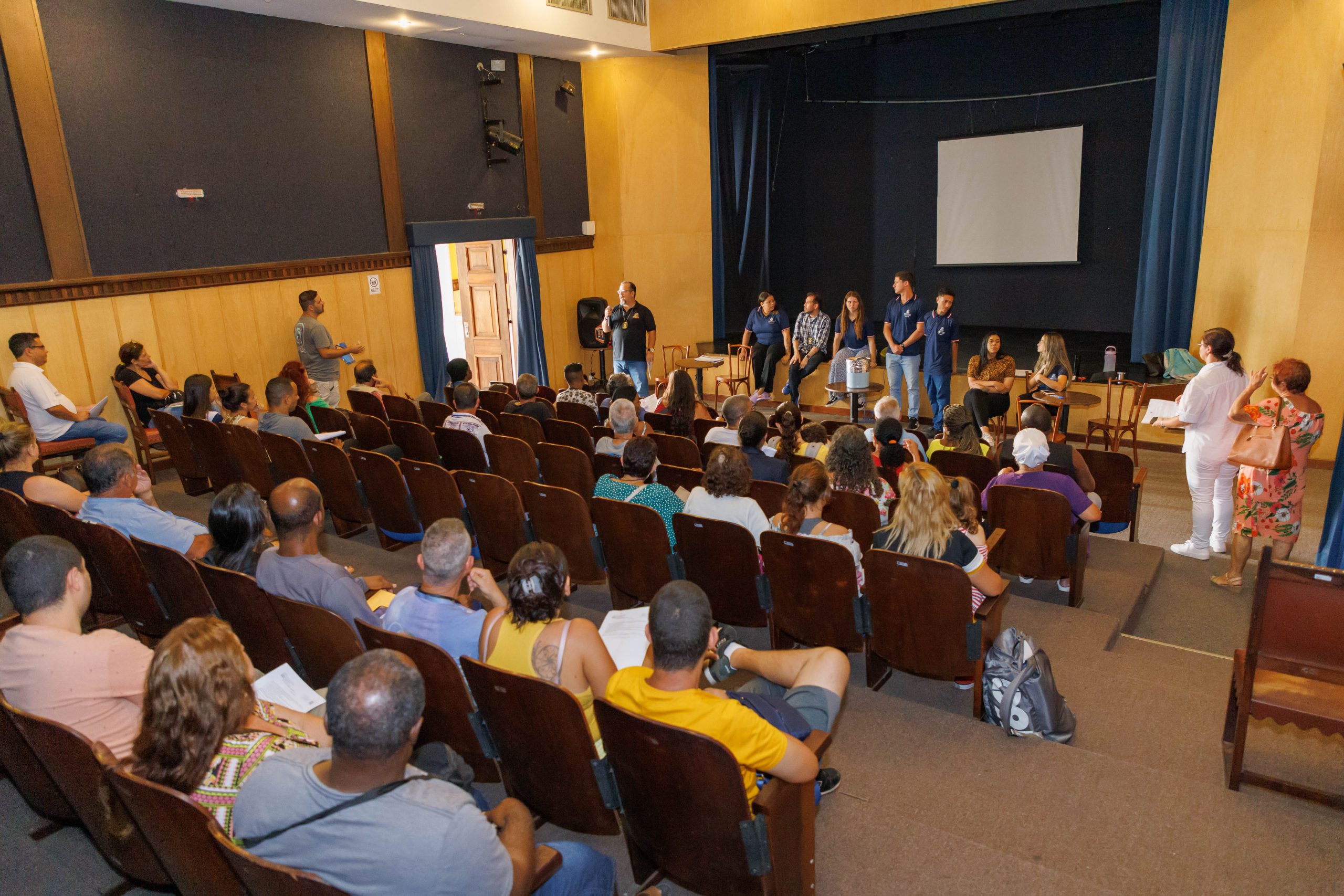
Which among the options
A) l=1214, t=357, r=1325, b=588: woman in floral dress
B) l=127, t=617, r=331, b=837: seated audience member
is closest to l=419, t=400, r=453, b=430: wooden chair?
l=127, t=617, r=331, b=837: seated audience member

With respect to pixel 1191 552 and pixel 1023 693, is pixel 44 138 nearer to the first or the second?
pixel 1023 693

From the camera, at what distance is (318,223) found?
9.10m

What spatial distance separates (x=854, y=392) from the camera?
29.5 ft

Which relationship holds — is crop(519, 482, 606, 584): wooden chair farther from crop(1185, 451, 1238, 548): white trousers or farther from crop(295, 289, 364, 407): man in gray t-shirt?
crop(295, 289, 364, 407): man in gray t-shirt

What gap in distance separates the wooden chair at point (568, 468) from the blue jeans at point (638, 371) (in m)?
4.84

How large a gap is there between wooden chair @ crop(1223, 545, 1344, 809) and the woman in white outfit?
307 centimetres

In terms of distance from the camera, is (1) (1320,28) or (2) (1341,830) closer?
(2) (1341,830)

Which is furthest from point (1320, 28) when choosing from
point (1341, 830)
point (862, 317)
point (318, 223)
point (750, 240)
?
point (318, 223)

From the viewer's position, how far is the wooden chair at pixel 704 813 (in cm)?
201

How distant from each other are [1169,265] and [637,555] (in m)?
7.27

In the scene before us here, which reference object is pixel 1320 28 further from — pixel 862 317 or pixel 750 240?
pixel 750 240

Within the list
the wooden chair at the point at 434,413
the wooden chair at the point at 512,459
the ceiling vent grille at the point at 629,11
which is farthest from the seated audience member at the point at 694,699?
the ceiling vent grille at the point at 629,11

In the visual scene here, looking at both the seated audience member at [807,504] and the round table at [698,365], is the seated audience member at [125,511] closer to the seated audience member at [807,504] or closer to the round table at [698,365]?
the seated audience member at [807,504]

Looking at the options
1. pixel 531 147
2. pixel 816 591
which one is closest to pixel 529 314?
pixel 531 147
